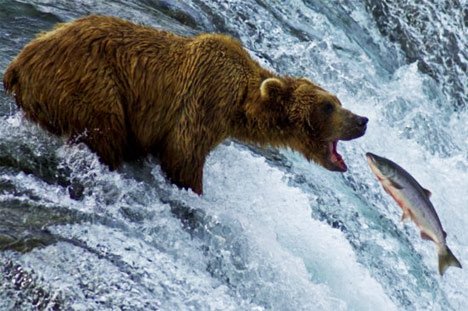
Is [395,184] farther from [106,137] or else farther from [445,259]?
[106,137]

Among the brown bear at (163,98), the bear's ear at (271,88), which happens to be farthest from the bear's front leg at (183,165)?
the bear's ear at (271,88)

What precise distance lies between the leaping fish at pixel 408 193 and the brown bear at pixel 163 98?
0.92ft

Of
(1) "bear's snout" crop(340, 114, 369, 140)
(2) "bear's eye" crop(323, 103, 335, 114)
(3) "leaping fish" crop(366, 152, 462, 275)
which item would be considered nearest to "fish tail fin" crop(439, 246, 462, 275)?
(3) "leaping fish" crop(366, 152, 462, 275)

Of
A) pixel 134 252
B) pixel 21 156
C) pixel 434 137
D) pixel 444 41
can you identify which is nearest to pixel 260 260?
pixel 134 252

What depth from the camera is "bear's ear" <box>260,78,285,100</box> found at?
565 centimetres

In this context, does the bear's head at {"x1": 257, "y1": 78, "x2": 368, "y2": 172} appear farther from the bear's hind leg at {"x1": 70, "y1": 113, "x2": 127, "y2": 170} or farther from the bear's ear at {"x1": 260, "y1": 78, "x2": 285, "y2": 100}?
the bear's hind leg at {"x1": 70, "y1": 113, "x2": 127, "y2": 170}

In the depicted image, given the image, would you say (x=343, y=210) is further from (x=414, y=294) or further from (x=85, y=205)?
(x=85, y=205)

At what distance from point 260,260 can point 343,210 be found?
1668 mm

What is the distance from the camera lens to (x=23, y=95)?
5.22m

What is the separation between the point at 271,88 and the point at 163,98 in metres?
0.66

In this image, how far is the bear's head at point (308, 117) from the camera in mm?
5812

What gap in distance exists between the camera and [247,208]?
5.96 meters

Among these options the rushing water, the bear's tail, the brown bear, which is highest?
the brown bear

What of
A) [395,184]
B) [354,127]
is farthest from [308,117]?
[395,184]
